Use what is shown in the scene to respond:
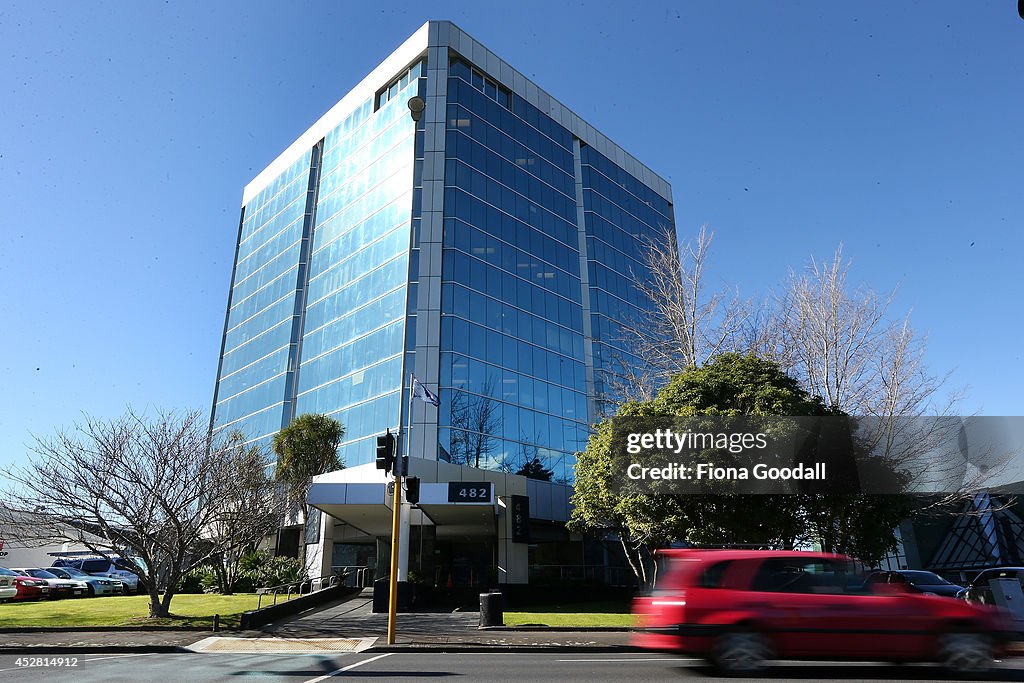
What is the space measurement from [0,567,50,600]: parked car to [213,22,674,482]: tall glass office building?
14.7 m

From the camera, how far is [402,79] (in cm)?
4566

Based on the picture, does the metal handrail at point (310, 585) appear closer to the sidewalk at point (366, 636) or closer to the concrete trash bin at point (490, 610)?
the sidewalk at point (366, 636)

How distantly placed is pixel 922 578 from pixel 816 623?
644 inches

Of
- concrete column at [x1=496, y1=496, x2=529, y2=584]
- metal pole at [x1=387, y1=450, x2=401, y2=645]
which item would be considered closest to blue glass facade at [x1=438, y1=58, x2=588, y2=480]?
concrete column at [x1=496, y1=496, x2=529, y2=584]

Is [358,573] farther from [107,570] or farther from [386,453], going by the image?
[386,453]

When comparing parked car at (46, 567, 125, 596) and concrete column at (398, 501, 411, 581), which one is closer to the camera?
concrete column at (398, 501, 411, 581)

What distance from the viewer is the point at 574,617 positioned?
842 inches

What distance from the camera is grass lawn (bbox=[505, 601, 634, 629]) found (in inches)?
747

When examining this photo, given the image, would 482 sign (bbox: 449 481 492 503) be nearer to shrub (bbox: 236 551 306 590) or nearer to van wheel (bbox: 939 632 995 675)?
shrub (bbox: 236 551 306 590)

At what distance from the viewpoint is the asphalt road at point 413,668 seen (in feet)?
30.5

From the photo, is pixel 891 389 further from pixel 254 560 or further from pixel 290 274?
pixel 290 274

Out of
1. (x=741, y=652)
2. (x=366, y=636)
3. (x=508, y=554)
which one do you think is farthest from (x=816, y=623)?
(x=508, y=554)

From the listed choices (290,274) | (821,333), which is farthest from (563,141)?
(821,333)

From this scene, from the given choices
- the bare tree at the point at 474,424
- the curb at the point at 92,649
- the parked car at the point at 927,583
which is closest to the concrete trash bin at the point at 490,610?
the curb at the point at 92,649
